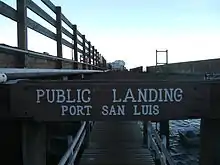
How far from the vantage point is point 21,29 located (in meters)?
4.02

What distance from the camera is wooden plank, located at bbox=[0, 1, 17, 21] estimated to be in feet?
11.0

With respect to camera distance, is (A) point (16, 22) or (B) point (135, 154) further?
(B) point (135, 154)

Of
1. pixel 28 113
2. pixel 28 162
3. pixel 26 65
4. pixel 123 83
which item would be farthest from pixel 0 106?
pixel 26 65

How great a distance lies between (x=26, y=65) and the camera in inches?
158

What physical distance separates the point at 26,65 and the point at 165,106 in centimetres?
222

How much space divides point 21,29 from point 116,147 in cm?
591

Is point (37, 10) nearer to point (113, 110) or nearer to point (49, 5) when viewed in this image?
point (49, 5)

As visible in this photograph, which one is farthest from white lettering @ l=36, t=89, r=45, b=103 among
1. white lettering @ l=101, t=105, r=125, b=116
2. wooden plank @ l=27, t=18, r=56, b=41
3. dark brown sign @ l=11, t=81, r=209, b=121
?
wooden plank @ l=27, t=18, r=56, b=41

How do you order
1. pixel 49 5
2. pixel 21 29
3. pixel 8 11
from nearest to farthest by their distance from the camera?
pixel 8 11 → pixel 21 29 → pixel 49 5

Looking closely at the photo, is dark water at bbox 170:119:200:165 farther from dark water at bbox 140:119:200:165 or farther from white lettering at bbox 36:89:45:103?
white lettering at bbox 36:89:45:103

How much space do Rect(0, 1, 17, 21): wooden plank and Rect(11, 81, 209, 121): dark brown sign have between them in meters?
1.36

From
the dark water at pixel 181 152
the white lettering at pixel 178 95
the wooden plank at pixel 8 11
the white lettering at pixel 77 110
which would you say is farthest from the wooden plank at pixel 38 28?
the dark water at pixel 181 152

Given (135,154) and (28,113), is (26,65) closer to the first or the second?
(28,113)

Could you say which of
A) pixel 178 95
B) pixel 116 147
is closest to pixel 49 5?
pixel 178 95
